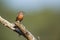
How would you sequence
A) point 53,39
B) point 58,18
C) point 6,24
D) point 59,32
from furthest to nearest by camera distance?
point 58,18 < point 59,32 < point 53,39 < point 6,24

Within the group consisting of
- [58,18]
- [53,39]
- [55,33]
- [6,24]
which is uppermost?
[58,18]

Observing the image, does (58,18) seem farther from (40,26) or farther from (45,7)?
(45,7)

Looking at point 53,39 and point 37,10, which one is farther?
point 37,10

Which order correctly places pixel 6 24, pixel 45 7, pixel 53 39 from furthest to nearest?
1. pixel 45 7
2. pixel 53 39
3. pixel 6 24

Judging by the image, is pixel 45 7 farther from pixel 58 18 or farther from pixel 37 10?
pixel 58 18

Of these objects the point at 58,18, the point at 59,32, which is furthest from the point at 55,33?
the point at 58,18

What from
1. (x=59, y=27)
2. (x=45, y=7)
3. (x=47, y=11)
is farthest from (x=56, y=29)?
(x=45, y=7)

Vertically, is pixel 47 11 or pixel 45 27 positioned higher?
pixel 47 11

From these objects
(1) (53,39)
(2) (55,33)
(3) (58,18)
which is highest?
(3) (58,18)

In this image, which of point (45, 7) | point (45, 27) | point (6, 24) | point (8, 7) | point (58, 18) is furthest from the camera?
point (45, 7)
